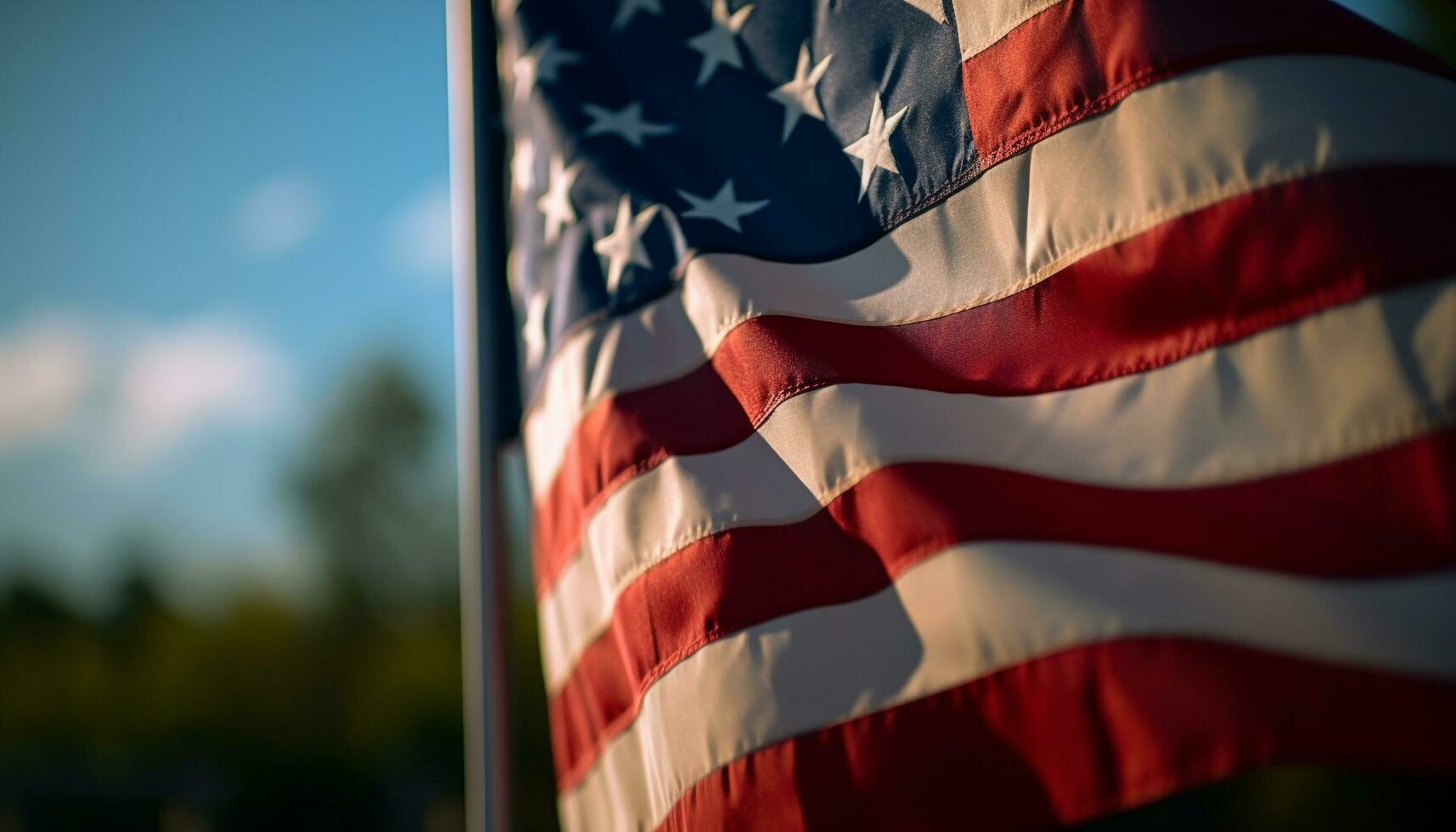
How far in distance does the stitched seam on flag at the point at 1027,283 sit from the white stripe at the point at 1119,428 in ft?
0.09

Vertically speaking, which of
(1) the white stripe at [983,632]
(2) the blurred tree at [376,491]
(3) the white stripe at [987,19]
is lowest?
(2) the blurred tree at [376,491]

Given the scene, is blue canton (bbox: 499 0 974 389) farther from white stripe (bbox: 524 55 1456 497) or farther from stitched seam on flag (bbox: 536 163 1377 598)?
Result: stitched seam on flag (bbox: 536 163 1377 598)

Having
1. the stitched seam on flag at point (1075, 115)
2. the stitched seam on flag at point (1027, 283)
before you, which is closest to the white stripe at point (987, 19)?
the stitched seam on flag at point (1075, 115)

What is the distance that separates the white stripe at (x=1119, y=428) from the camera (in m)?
1.66

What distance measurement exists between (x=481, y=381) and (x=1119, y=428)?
1269mm

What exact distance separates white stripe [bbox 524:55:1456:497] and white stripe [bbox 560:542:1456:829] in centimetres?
54

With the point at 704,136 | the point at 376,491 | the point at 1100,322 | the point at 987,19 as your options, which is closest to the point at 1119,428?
the point at 1100,322

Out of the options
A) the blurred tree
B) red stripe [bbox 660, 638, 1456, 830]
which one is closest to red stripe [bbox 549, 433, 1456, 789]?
red stripe [bbox 660, 638, 1456, 830]

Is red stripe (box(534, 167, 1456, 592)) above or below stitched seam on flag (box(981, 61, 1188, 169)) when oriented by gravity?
below

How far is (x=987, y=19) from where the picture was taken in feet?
6.95

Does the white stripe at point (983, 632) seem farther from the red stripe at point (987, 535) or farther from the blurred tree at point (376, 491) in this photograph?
the blurred tree at point (376, 491)

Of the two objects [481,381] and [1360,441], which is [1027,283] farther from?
[481,381]

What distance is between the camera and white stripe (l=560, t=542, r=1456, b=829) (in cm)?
157

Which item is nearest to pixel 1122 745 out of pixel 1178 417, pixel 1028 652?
pixel 1028 652
